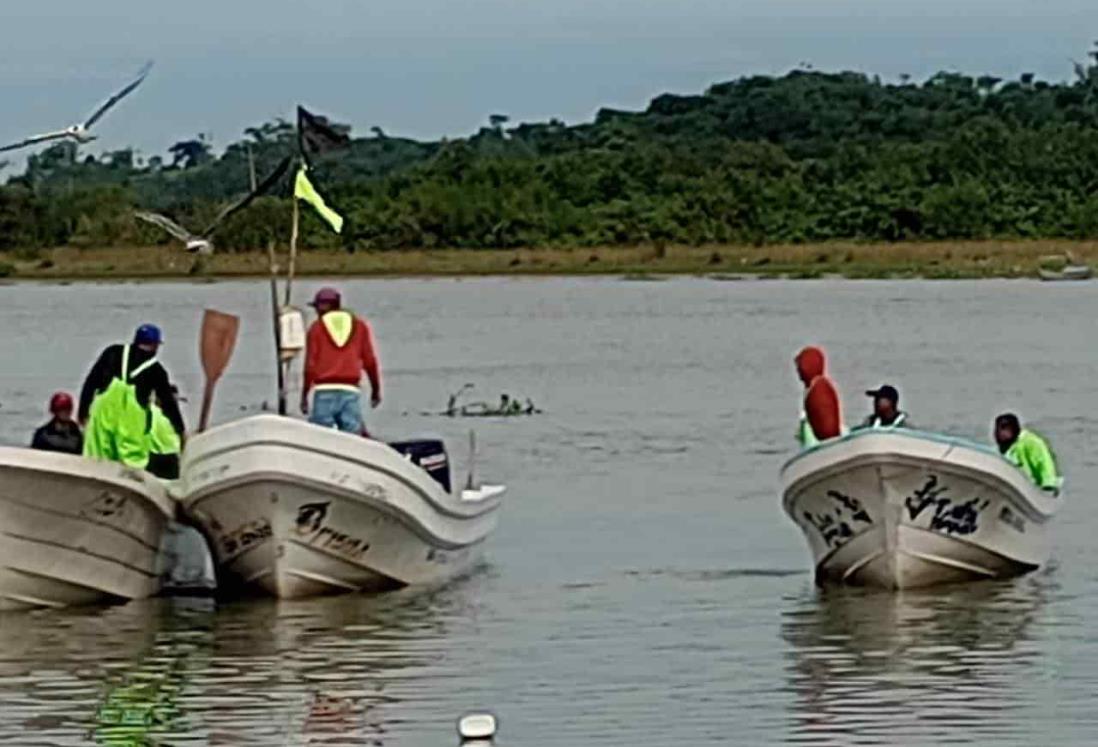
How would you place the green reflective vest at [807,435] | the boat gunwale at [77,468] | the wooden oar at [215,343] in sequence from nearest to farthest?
1. the boat gunwale at [77,468]
2. the green reflective vest at [807,435]
3. the wooden oar at [215,343]

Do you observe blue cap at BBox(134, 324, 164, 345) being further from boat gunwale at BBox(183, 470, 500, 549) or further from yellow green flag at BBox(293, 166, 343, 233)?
yellow green flag at BBox(293, 166, 343, 233)

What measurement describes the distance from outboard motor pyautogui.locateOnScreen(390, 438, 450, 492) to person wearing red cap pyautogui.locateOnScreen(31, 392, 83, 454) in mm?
2067

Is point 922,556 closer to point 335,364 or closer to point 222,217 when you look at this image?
point 335,364

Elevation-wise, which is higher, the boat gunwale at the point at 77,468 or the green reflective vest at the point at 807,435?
the green reflective vest at the point at 807,435

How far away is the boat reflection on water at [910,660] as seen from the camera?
48.0 feet

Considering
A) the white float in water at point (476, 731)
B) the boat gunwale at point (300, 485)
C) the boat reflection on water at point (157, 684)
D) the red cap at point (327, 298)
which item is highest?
the red cap at point (327, 298)

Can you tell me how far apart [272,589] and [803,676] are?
158 inches

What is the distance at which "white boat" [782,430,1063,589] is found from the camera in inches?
731

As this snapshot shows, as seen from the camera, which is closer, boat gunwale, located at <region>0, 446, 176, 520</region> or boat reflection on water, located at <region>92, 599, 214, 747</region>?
boat reflection on water, located at <region>92, 599, 214, 747</region>

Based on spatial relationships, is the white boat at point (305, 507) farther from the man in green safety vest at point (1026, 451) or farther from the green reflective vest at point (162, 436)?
the man in green safety vest at point (1026, 451)

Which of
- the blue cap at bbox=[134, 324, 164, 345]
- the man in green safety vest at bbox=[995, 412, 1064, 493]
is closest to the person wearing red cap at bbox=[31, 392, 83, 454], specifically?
the blue cap at bbox=[134, 324, 164, 345]

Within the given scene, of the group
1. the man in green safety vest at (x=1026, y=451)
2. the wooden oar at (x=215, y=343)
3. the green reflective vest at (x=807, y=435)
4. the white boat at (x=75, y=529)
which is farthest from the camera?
the man in green safety vest at (x=1026, y=451)

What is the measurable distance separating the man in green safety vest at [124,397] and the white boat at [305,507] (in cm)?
41

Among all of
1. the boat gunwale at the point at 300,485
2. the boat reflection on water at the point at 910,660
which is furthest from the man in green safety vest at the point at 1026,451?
the boat gunwale at the point at 300,485
